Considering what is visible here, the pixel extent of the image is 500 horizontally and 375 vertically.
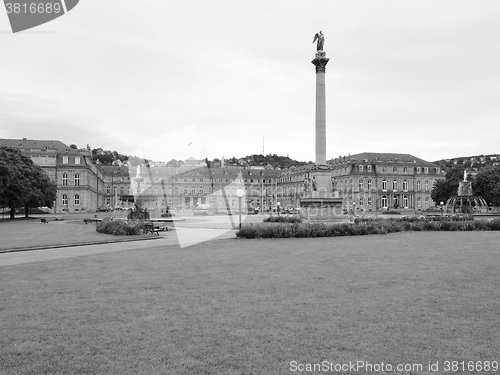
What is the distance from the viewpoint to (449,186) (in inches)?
3937

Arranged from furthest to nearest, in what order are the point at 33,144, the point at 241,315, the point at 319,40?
the point at 33,144
the point at 319,40
the point at 241,315

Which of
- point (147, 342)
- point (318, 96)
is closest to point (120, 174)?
point (318, 96)

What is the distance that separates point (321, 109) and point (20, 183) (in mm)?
40338

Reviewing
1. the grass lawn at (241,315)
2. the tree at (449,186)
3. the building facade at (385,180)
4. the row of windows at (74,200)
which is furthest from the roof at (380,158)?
the grass lawn at (241,315)

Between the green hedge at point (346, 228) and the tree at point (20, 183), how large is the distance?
39.6 metres

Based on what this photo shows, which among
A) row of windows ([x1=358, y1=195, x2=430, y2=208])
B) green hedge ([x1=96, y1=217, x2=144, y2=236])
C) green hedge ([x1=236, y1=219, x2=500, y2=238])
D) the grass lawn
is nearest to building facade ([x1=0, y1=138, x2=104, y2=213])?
row of windows ([x1=358, y1=195, x2=430, y2=208])

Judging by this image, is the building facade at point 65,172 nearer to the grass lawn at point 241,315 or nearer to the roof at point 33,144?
the roof at point 33,144

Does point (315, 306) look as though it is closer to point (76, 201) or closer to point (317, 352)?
point (317, 352)

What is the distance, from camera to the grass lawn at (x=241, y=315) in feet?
22.9

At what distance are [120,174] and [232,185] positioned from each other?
40.4m

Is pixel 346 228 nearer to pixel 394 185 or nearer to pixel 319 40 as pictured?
pixel 319 40

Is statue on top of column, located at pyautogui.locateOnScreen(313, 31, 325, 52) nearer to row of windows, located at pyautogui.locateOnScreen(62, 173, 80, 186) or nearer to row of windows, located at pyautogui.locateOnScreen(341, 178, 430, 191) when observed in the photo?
row of windows, located at pyautogui.locateOnScreen(341, 178, 430, 191)

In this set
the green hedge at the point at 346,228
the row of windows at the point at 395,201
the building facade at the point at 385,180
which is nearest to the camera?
the green hedge at the point at 346,228

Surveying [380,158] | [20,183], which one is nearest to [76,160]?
[20,183]
